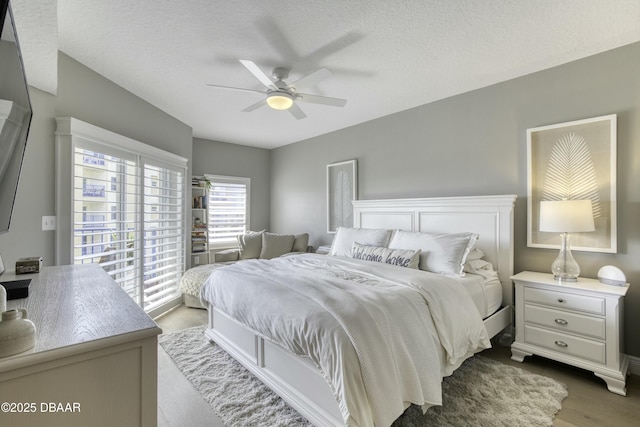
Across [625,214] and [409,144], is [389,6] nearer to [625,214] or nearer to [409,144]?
[409,144]

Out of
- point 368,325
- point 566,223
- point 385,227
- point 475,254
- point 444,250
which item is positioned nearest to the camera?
point 368,325

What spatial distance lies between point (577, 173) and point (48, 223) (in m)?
4.63

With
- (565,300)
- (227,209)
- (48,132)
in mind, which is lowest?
(565,300)

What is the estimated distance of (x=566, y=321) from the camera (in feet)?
7.80

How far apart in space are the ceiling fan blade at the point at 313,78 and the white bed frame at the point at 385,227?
6.38ft

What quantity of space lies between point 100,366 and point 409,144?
3.80 meters

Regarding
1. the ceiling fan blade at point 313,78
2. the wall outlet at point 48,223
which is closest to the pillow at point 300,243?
the ceiling fan blade at point 313,78

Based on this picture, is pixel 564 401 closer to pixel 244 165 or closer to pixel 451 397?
pixel 451 397

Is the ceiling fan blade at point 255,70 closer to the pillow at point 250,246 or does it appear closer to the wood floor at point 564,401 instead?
the wood floor at point 564,401

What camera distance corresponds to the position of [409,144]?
12.8 feet

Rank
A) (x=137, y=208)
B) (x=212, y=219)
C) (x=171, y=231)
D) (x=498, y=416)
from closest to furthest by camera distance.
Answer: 1. (x=498, y=416)
2. (x=137, y=208)
3. (x=171, y=231)
4. (x=212, y=219)

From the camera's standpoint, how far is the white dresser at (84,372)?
76 centimetres

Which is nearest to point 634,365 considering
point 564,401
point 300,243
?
point 564,401

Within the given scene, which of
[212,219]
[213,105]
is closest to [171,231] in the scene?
[212,219]
